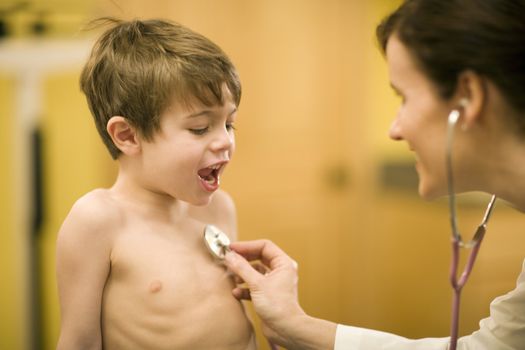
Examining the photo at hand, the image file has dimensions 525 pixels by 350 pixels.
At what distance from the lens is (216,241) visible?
1183 millimetres

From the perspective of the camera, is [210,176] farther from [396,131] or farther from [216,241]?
[396,131]

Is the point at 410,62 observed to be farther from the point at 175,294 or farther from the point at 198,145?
the point at 175,294

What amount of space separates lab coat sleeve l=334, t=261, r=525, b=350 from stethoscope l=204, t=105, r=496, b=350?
→ 0.13 meters

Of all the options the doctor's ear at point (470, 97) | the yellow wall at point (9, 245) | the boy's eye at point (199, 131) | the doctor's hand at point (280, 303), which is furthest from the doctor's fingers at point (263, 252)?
the yellow wall at point (9, 245)

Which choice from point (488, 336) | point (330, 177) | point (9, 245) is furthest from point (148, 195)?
point (330, 177)

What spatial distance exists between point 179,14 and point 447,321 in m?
1.95

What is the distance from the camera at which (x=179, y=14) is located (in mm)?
2705

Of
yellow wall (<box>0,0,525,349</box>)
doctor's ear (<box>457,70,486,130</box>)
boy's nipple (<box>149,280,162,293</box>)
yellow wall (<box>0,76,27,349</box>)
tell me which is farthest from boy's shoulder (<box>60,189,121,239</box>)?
yellow wall (<box>0,0,525,349</box>)

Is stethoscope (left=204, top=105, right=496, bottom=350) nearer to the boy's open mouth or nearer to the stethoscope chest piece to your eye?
the stethoscope chest piece

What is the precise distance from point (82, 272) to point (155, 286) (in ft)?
0.41

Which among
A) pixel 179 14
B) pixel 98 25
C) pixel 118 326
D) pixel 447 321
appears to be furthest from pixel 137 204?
pixel 447 321

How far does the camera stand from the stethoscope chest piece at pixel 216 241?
1.17 m

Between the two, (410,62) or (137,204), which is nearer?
(410,62)

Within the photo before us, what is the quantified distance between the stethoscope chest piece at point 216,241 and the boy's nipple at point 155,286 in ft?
0.41
